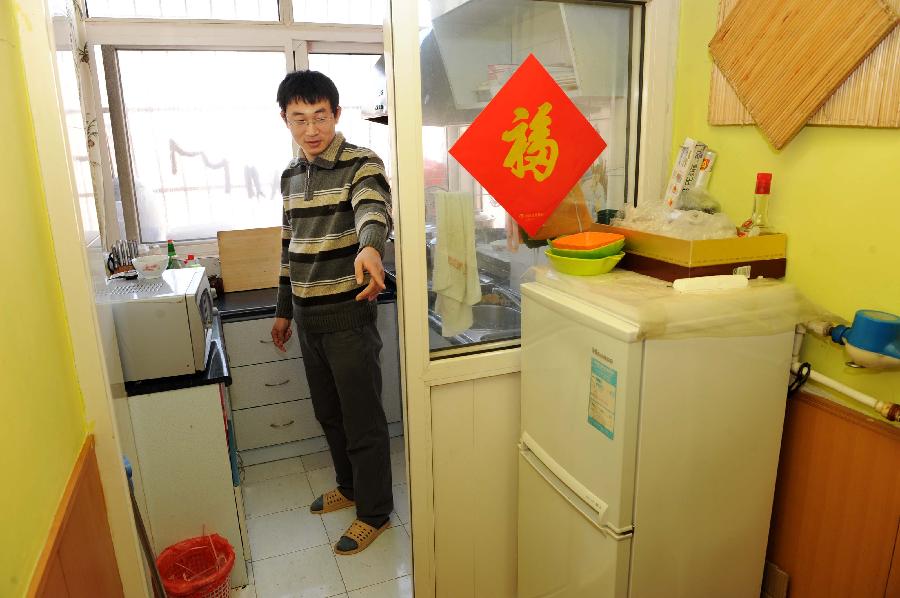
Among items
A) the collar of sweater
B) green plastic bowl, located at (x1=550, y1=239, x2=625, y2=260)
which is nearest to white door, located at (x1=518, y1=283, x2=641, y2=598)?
green plastic bowl, located at (x1=550, y1=239, x2=625, y2=260)

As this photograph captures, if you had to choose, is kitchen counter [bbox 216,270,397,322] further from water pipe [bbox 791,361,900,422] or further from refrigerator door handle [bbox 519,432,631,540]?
water pipe [bbox 791,361,900,422]

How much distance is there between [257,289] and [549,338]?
2071 millimetres

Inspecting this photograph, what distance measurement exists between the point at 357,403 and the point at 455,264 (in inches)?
33.4

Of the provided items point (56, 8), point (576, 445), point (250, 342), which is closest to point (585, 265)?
point (576, 445)

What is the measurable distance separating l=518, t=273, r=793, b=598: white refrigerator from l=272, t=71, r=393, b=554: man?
0.85 meters

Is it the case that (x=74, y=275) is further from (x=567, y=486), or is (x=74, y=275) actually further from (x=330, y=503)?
(x=330, y=503)

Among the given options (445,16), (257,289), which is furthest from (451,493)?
(257,289)

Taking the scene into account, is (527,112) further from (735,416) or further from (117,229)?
(117,229)

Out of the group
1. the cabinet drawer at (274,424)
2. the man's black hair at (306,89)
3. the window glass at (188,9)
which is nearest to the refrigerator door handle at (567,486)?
the man's black hair at (306,89)

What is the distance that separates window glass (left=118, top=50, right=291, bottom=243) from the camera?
3016 millimetres

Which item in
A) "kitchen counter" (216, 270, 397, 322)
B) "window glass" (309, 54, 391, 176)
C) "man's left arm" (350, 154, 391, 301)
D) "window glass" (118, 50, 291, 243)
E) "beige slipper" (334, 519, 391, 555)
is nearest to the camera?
"man's left arm" (350, 154, 391, 301)

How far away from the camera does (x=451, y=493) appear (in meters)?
1.78

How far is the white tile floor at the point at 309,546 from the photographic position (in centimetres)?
215

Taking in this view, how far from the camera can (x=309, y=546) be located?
7.79ft
